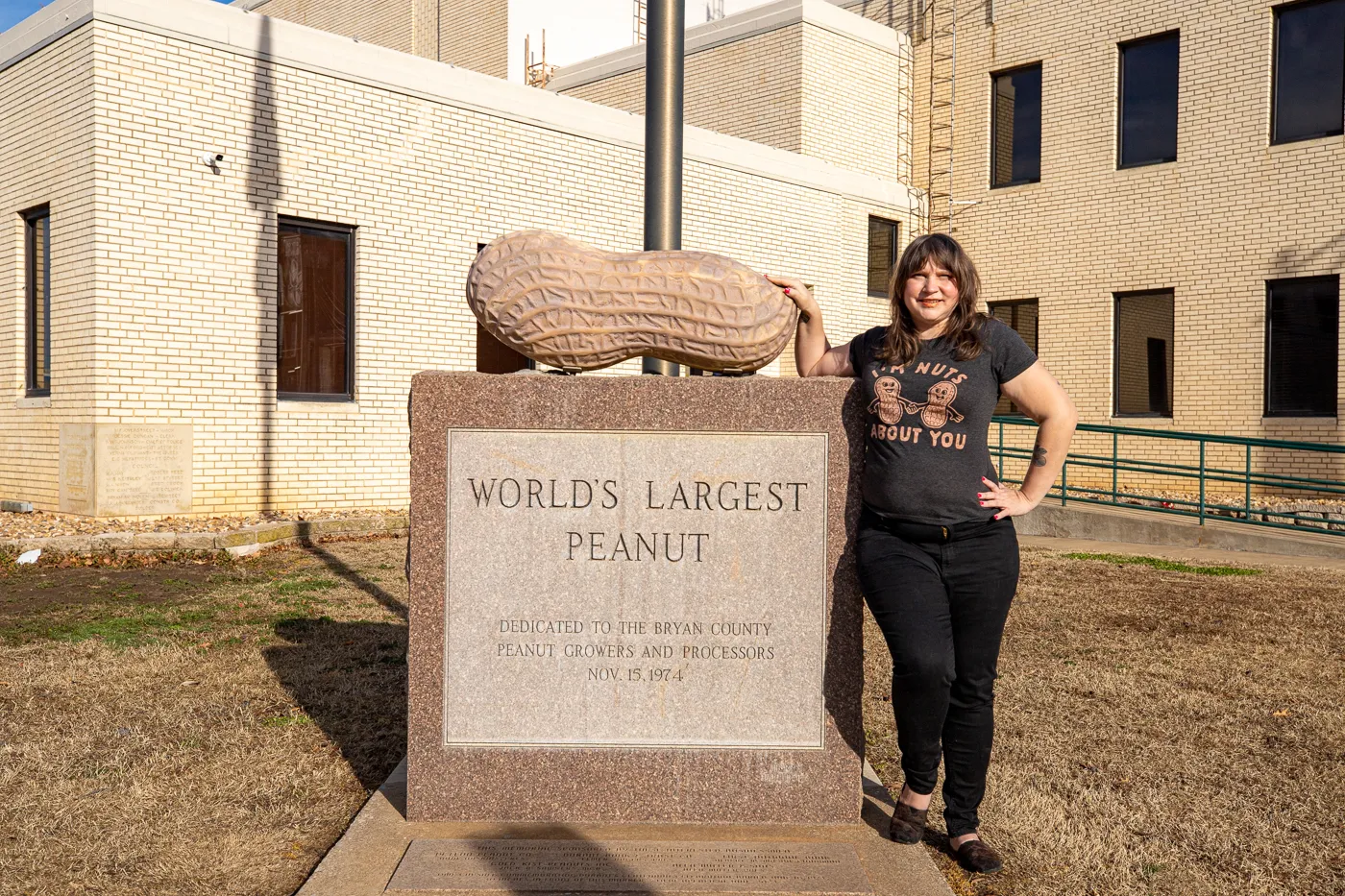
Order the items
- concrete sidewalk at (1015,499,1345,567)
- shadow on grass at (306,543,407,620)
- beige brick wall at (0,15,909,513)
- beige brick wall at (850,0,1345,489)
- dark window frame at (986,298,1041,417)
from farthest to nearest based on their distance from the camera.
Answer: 1. dark window frame at (986,298,1041,417)
2. beige brick wall at (850,0,1345,489)
3. concrete sidewalk at (1015,499,1345,567)
4. beige brick wall at (0,15,909,513)
5. shadow on grass at (306,543,407,620)

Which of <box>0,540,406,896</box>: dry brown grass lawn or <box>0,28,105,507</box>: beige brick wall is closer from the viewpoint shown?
<box>0,540,406,896</box>: dry brown grass lawn

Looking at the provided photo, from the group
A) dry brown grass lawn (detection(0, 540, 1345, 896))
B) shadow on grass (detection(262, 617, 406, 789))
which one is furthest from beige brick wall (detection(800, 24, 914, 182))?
shadow on grass (detection(262, 617, 406, 789))

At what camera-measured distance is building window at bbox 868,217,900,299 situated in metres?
18.5

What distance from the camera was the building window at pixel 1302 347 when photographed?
1472 cm

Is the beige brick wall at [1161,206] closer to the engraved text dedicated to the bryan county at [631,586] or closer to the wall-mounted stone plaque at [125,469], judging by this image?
the wall-mounted stone plaque at [125,469]

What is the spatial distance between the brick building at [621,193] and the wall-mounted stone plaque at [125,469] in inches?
1.9

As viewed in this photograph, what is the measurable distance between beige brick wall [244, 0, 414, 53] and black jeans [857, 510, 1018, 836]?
2337 centimetres

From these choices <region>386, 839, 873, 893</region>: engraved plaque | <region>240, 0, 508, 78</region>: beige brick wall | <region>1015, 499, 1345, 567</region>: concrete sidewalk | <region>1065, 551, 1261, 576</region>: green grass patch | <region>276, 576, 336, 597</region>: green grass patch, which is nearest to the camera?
<region>386, 839, 873, 893</region>: engraved plaque

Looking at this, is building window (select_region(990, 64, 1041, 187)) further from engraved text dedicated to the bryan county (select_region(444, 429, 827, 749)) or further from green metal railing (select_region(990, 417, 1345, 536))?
engraved text dedicated to the bryan county (select_region(444, 429, 827, 749))

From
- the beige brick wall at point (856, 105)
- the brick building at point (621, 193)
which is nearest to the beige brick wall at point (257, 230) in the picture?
the brick building at point (621, 193)

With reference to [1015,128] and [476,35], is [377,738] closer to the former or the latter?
[1015,128]

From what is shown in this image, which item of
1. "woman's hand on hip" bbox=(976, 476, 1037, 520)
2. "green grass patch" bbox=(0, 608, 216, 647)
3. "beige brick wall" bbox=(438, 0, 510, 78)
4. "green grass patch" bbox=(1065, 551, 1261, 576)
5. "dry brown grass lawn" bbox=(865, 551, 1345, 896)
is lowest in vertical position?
"dry brown grass lawn" bbox=(865, 551, 1345, 896)

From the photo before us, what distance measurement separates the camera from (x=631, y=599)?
3551 mm

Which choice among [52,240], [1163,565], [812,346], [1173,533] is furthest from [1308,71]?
[52,240]
